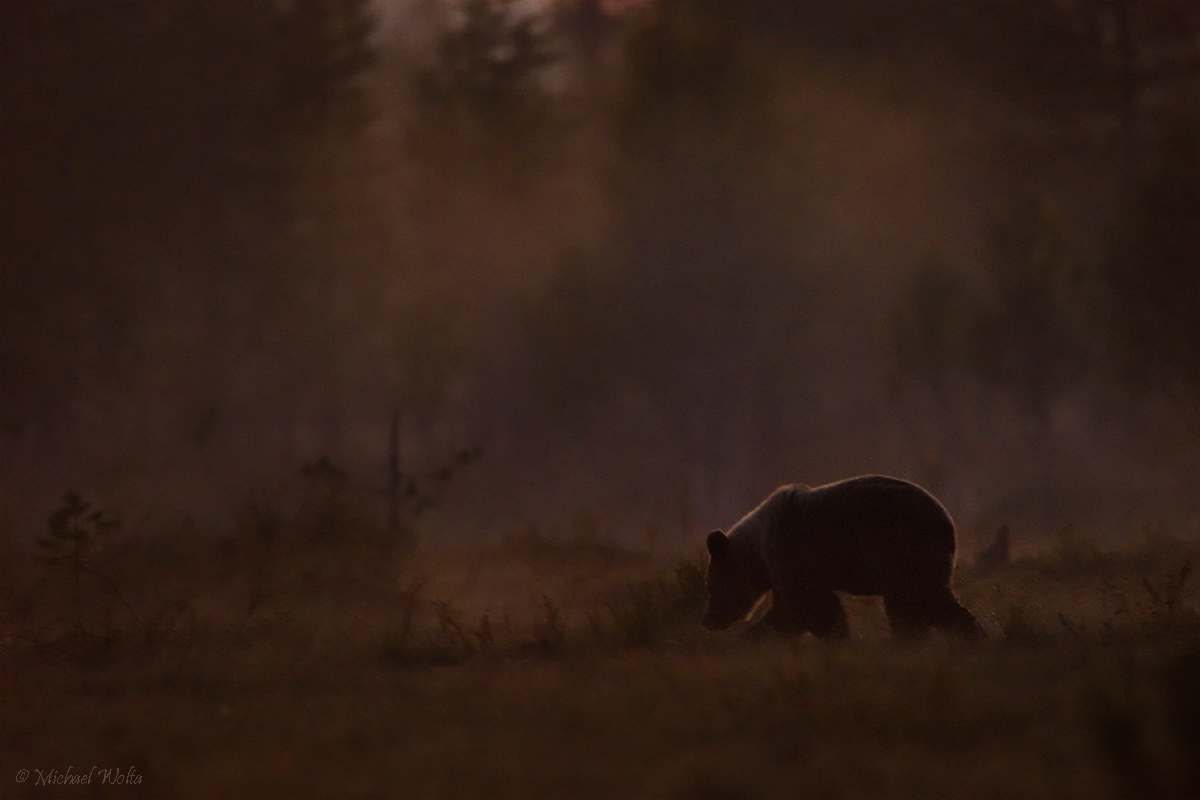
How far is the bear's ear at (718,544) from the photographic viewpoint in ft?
35.9

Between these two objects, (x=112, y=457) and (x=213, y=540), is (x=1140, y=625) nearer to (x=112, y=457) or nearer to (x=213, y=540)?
(x=213, y=540)

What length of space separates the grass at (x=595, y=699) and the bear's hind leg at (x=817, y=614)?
203 mm

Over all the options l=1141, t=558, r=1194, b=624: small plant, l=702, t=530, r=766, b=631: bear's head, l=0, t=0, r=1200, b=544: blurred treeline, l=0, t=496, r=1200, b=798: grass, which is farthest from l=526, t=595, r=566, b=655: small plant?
l=0, t=0, r=1200, b=544: blurred treeline

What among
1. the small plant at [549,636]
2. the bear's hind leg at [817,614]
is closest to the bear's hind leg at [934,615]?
the bear's hind leg at [817,614]

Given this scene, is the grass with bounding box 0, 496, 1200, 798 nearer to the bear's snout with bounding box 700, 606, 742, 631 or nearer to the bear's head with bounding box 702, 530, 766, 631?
the bear's snout with bounding box 700, 606, 742, 631

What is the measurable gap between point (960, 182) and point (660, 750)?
37419mm

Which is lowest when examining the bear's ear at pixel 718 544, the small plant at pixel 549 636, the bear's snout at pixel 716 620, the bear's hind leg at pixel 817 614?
the bear's snout at pixel 716 620

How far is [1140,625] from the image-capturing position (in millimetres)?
9523

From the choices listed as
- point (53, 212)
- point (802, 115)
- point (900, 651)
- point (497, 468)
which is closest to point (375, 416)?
point (497, 468)

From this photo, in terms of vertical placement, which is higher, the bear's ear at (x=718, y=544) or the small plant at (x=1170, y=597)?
the bear's ear at (x=718, y=544)

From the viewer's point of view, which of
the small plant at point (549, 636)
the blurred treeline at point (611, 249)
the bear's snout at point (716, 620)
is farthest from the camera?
the blurred treeline at point (611, 249)

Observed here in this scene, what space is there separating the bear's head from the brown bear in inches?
20.6

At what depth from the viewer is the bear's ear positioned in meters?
10.9

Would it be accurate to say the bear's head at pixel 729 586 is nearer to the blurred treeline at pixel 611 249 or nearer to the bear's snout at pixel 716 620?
the bear's snout at pixel 716 620
